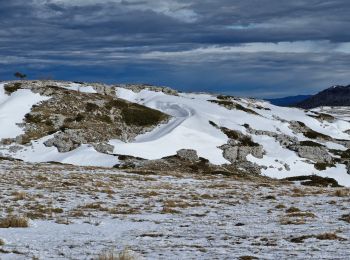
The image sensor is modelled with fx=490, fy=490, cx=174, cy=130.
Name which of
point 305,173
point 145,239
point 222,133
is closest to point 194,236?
point 145,239

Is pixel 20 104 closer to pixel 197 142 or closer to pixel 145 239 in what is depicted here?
pixel 197 142

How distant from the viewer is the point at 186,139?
9438 centimetres

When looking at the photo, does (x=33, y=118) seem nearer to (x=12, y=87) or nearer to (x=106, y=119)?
(x=106, y=119)

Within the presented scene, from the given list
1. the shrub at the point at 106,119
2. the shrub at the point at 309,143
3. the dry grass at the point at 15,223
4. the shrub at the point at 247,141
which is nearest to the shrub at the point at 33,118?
the shrub at the point at 106,119

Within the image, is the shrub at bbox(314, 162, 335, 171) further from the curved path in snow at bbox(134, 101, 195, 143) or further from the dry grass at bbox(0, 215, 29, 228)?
the dry grass at bbox(0, 215, 29, 228)

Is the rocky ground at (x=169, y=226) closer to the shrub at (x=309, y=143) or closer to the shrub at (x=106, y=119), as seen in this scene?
the shrub at (x=106, y=119)

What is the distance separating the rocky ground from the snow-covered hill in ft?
163

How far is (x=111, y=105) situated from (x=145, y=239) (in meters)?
93.6

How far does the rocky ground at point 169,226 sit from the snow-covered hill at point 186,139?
49794mm

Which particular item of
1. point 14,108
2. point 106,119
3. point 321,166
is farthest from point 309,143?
point 14,108

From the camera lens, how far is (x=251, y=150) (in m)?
93.4

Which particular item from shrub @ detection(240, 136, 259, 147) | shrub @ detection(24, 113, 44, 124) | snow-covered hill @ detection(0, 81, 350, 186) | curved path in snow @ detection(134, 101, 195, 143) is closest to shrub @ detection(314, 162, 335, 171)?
snow-covered hill @ detection(0, 81, 350, 186)

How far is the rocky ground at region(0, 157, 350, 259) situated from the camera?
13.8 m

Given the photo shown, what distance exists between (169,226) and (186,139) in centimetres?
7502
